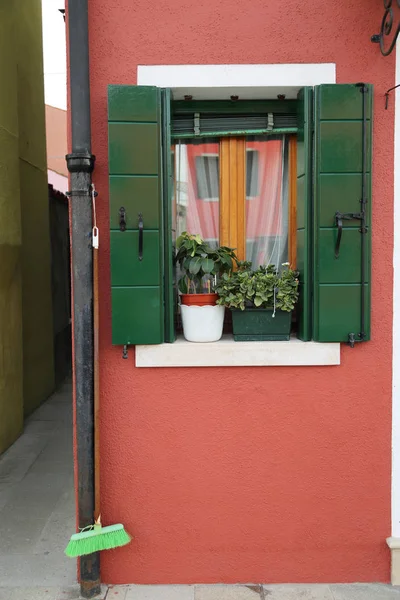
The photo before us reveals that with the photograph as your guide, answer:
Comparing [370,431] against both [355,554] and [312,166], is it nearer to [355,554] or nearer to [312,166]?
A: [355,554]

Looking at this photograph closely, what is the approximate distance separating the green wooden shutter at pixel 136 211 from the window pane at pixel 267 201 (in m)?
0.68

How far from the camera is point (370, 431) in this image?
346cm

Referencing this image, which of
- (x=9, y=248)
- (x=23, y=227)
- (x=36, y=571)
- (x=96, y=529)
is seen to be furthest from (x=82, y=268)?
(x=23, y=227)

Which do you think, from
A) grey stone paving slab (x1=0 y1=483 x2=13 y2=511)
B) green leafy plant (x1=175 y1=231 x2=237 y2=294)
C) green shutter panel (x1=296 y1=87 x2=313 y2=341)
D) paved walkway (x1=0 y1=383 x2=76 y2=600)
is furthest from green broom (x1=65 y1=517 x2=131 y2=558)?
grey stone paving slab (x1=0 y1=483 x2=13 y2=511)

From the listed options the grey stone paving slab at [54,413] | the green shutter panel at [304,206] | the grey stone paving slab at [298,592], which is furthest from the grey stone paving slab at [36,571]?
the grey stone paving slab at [54,413]

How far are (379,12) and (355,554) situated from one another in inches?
127

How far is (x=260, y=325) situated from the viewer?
11.3ft

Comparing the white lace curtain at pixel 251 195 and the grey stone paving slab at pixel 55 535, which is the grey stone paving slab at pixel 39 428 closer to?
the grey stone paving slab at pixel 55 535

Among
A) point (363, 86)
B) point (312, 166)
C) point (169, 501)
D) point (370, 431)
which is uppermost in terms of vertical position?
point (363, 86)

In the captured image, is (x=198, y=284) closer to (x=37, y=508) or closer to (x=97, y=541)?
(x=97, y=541)

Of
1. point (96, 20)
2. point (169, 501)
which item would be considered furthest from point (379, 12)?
point (169, 501)

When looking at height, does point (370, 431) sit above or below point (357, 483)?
above

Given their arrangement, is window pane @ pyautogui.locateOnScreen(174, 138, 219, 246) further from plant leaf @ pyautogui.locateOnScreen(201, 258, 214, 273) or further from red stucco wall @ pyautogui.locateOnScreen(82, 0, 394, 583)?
red stucco wall @ pyautogui.locateOnScreen(82, 0, 394, 583)

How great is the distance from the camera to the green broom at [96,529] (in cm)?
319
